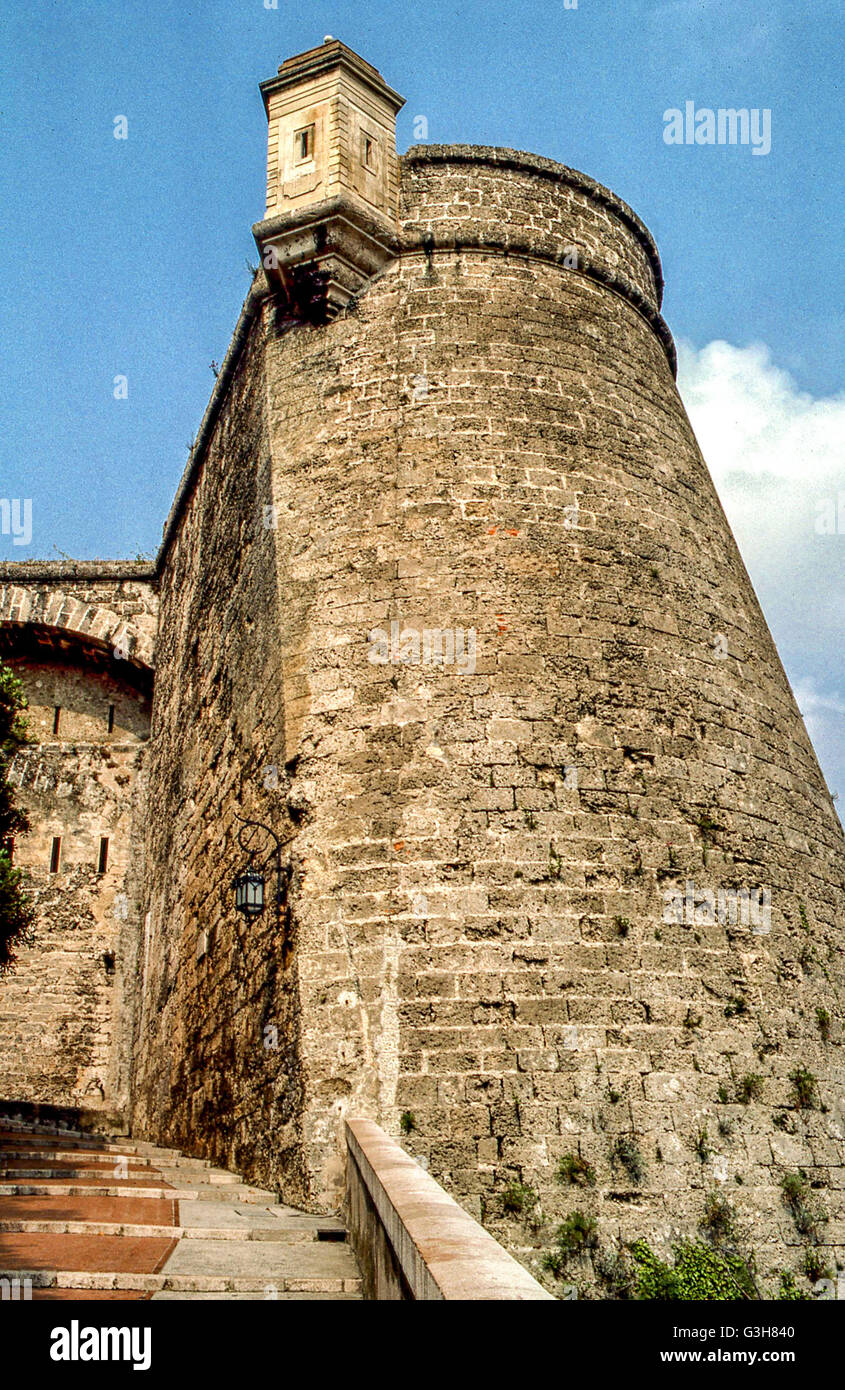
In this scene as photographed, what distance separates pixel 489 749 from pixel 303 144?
4854 millimetres

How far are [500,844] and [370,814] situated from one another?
74 centimetres

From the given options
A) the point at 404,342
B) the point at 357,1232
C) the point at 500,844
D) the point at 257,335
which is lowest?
the point at 357,1232

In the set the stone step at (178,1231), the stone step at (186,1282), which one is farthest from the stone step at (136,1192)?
the stone step at (186,1282)

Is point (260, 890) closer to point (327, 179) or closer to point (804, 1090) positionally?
point (804, 1090)

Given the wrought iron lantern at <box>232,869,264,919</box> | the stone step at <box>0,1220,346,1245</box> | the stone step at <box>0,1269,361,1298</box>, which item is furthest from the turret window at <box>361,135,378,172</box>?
the stone step at <box>0,1269,361,1298</box>

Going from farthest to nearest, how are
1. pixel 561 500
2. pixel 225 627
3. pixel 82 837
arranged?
pixel 82 837 < pixel 225 627 < pixel 561 500

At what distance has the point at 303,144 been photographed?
8.10 metres

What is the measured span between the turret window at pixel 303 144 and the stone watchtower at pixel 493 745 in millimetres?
36

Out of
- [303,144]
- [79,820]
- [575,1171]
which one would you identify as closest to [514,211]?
[303,144]

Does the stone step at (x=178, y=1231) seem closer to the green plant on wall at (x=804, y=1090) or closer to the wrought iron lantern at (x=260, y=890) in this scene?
the wrought iron lantern at (x=260, y=890)

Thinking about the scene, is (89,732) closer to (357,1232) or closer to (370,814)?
(370,814)

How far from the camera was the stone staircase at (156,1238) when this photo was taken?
360 cm

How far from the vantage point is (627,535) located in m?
7.05
